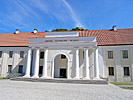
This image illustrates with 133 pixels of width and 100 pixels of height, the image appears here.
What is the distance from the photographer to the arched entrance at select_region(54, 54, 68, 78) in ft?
67.6

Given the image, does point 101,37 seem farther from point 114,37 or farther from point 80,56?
point 80,56

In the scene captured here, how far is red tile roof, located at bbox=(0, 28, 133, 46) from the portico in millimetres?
3781

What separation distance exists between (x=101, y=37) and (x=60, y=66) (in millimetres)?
10106

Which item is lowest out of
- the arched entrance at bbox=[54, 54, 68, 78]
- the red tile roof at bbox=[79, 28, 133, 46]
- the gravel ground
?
the gravel ground

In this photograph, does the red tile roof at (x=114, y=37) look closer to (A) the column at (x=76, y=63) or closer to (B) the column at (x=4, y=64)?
(A) the column at (x=76, y=63)

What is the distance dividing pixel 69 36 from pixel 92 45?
440cm

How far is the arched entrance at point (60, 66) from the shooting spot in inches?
811

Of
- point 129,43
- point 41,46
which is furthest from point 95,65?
point 41,46

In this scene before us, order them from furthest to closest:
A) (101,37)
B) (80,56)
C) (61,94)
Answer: (101,37), (80,56), (61,94)

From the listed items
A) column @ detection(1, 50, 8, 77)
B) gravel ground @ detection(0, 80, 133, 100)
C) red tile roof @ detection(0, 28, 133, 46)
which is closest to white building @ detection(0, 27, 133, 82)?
red tile roof @ detection(0, 28, 133, 46)

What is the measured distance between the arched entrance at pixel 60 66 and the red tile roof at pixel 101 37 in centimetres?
651

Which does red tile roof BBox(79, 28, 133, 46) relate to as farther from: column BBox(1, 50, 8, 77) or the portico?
column BBox(1, 50, 8, 77)

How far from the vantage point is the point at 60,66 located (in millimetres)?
20750

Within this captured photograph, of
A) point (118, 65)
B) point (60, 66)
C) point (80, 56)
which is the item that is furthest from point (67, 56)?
point (118, 65)
